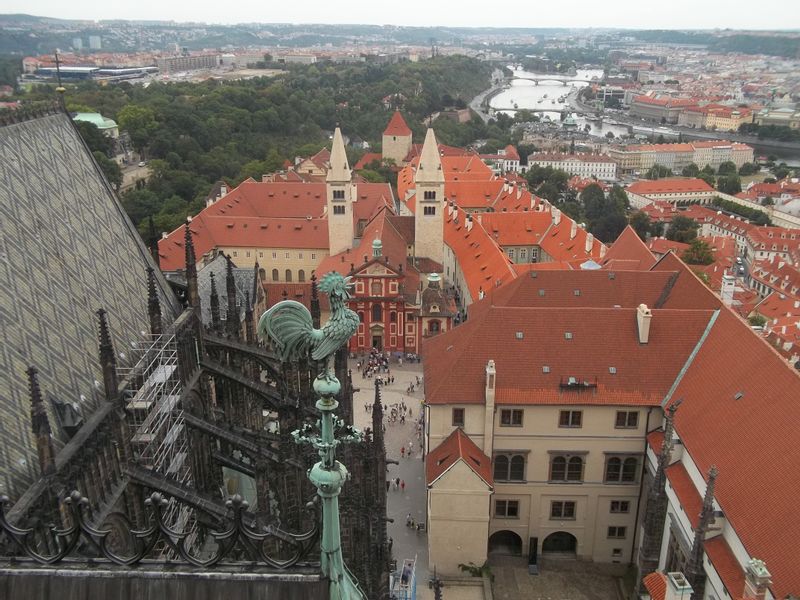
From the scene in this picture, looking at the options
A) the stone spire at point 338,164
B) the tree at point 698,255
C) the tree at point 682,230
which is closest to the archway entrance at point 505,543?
the stone spire at point 338,164

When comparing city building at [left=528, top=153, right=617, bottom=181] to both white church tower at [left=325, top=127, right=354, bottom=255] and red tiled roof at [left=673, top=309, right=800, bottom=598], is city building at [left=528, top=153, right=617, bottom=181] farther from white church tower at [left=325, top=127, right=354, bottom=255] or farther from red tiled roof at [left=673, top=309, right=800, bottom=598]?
red tiled roof at [left=673, top=309, right=800, bottom=598]

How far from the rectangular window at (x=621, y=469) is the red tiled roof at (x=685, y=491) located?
4.00 meters

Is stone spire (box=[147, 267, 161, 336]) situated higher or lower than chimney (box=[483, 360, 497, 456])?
higher

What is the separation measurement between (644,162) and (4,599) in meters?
190

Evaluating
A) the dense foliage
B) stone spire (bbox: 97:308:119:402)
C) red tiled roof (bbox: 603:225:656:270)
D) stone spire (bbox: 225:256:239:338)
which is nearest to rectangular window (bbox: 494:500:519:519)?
stone spire (bbox: 225:256:239:338)

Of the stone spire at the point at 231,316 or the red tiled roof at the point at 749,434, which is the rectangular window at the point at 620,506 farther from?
the stone spire at the point at 231,316

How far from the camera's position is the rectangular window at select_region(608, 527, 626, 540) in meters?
35.5

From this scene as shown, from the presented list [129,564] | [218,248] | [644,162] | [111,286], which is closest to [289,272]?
[218,248]

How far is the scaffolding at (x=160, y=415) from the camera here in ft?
70.3

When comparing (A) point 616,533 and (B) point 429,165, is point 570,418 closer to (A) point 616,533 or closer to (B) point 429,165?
(A) point 616,533

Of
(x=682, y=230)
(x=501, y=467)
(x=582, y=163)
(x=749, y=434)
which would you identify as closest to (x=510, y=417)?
(x=501, y=467)

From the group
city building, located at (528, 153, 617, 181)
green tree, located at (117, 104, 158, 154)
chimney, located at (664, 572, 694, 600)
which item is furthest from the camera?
city building, located at (528, 153, 617, 181)

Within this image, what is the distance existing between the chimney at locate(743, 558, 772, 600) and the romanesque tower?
11624cm

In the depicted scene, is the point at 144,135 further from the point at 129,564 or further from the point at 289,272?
the point at 129,564
